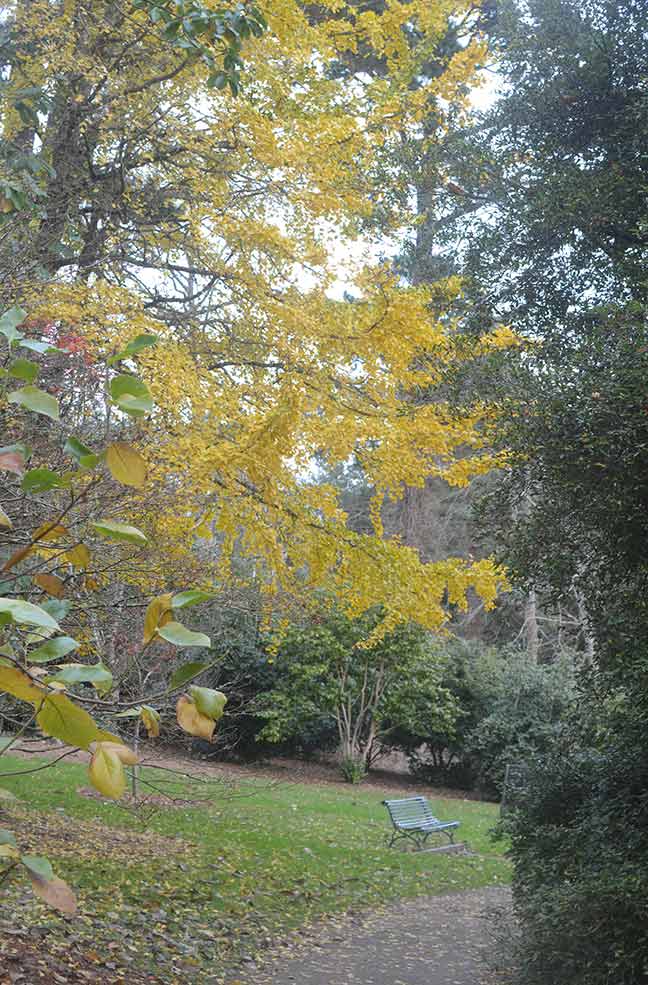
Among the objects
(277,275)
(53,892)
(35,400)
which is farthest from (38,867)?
(277,275)

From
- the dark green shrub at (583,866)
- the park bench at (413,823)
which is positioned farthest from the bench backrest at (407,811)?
the dark green shrub at (583,866)

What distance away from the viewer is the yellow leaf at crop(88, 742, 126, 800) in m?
1.03

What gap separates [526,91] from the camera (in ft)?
22.9

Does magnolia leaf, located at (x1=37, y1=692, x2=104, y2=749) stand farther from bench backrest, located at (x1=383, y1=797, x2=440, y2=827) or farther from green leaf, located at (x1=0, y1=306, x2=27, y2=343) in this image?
bench backrest, located at (x1=383, y1=797, x2=440, y2=827)

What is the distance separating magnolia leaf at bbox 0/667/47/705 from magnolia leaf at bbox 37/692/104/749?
0.02 meters

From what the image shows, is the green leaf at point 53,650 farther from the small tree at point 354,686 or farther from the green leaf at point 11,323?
the small tree at point 354,686

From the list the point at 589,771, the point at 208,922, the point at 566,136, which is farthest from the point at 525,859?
the point at 566,136

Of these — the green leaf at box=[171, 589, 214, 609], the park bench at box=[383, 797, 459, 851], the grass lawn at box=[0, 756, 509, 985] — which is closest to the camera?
the green leaf at box=[171, 589, 214, 609]

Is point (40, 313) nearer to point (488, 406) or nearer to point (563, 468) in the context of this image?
point (488, 406)

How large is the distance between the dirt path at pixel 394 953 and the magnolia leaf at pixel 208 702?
4.75 metres

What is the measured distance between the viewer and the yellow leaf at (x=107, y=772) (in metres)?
1.03

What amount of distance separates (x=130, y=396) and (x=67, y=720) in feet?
1.31

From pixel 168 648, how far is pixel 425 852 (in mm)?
4297

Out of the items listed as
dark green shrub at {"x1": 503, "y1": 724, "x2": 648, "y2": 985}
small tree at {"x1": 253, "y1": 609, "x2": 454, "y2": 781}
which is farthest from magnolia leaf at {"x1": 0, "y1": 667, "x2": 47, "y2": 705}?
small tree at {"x1": 253, "y1": 609, "x2": 454, "y2": 781}
